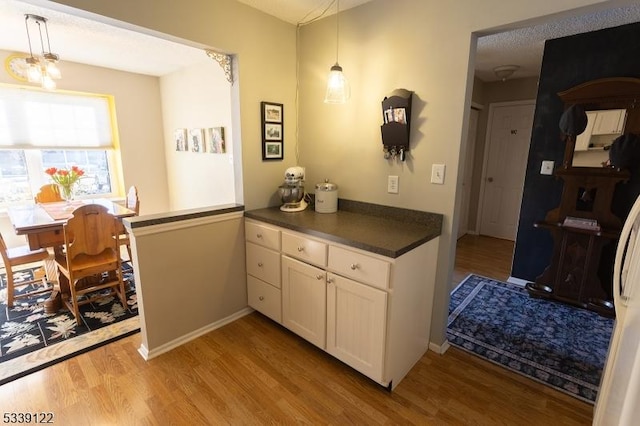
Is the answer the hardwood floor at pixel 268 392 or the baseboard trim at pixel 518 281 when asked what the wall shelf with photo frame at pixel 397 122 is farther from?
the baseboard trim at pixel 518 281

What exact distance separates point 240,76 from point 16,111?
128 inches

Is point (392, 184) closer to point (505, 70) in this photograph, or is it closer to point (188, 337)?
point (188, 337)

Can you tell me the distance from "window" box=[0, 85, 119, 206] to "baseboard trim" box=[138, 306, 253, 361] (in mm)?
3141

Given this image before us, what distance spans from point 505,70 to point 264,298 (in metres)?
3.81

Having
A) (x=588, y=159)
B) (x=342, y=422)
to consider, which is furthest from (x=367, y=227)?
(x=588, y=159)

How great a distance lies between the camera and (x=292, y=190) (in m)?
2.51

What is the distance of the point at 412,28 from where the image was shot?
1.97 metres

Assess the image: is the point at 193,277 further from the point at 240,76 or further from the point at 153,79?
the point at 153,79

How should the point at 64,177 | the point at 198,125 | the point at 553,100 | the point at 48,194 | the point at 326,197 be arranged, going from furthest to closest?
1. the point at 198,125
2. the point at 48,194
3. the point at 64,177
4. the point at 553,100
5. the point at 326,197

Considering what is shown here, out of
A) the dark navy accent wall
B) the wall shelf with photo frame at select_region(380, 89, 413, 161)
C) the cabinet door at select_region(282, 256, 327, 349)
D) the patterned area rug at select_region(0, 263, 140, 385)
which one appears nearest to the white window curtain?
the patterned area rug at select_region(0, 263, 140, 385)

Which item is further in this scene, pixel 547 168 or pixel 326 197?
pixel 547 168

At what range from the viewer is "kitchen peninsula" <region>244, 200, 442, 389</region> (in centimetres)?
170

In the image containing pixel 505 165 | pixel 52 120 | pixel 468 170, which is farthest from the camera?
pixel 468 170

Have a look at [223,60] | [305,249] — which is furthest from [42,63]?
[305,249]
